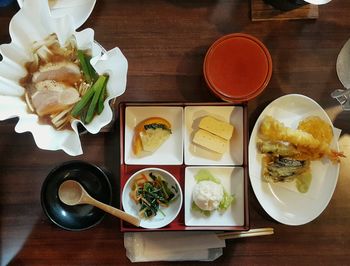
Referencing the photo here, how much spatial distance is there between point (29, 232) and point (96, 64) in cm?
63

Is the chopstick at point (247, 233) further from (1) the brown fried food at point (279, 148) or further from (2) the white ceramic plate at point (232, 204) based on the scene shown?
(1) the brown fried food at point (279, 148)

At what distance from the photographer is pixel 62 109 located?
56.8 inches

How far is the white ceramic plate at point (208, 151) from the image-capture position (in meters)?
1.60

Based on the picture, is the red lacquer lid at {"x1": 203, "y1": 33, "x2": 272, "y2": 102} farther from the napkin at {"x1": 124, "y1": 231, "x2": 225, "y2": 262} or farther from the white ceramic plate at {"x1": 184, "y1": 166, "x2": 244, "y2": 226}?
the napkin at {"x1": 124, "y1": 231, "x2": 225, "y2": 262}

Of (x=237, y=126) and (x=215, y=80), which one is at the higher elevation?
(x=215, y=80)

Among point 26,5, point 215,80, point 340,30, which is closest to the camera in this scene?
point 26,5

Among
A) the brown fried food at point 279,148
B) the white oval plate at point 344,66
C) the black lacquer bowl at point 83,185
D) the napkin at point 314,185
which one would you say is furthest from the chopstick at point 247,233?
the white oval plate at point 344,66

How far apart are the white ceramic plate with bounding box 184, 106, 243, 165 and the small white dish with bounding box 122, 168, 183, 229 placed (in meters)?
0.08

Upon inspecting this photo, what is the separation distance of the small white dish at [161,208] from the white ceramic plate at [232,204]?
41mm

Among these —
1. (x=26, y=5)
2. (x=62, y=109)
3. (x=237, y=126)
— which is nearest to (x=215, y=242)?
(x=237, y=126)

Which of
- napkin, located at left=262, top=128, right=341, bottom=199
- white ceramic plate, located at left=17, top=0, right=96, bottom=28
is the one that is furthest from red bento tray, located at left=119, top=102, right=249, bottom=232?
white ceramic plate, located at left=17, top=0, right=96, bottom=28

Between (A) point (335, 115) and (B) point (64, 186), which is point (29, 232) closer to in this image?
(B) point (64, 186)

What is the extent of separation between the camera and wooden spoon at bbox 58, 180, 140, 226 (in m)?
1.50

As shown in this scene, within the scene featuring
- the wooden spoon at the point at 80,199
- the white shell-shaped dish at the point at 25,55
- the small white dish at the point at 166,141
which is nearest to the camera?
the white shell-shaped dish at the point at 25,55
